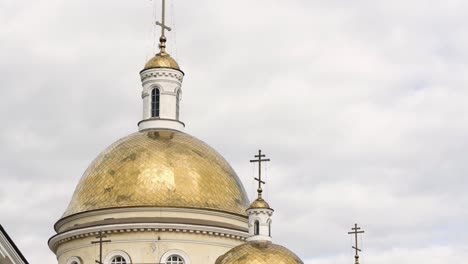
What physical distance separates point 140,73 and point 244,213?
802 centimetres

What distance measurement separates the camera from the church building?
143ft

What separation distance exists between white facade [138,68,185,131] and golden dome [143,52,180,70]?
0.67 feet

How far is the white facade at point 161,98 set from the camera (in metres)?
47.9

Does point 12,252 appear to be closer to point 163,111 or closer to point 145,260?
point 145,260

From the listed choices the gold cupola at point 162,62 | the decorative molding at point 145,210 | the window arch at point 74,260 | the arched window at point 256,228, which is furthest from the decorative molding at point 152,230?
the gold cupola at point 162,62

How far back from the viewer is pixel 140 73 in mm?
48812

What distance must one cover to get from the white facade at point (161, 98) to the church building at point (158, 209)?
39.8 inches

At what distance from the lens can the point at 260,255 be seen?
133 ft

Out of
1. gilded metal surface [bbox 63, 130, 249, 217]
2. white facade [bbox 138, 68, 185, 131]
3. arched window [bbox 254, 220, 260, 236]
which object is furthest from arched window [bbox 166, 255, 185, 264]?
white facade [bbox 138, 68, 185, 131]

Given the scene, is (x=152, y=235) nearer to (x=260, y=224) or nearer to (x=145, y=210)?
(x=145, y=210)

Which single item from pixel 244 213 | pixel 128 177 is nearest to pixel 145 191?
pixel 128 177

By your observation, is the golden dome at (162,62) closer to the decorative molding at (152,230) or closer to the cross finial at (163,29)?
the cross finial at (163,29)

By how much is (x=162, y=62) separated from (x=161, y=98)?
1654 mm

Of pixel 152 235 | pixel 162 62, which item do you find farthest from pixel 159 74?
pixel 152 235
